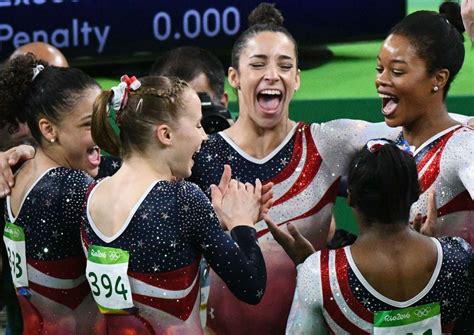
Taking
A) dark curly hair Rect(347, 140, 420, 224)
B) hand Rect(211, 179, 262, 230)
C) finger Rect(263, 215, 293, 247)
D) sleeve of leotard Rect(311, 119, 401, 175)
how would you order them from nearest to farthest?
dark curly hair Rect(347, 140, 420, 224), hand Rect(211, 179, 262, 230), finger Rect(263, 215, 293, 247), sleeve of leotard Rect(311, 119, 401, 175)

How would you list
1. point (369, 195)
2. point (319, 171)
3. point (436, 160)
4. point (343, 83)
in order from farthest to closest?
point (343, 83) < point (319, 171) < point (436, 160) < point (369, 195)

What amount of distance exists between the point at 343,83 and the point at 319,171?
2.21 metres

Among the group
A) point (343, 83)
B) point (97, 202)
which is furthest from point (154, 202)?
point (343, 83)

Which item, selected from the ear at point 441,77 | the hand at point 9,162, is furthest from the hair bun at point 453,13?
the hand at point 9,162

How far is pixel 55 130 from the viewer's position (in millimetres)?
3346

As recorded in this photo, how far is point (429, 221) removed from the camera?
127 inches

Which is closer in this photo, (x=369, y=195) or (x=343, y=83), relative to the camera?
(x=369, y=195)

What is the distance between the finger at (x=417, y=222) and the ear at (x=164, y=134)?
760mm

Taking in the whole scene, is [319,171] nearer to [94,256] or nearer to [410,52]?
[410,52]

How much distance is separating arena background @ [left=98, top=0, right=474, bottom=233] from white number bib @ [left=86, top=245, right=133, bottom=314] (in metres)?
2.54

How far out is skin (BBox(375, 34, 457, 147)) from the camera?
3.37 meters

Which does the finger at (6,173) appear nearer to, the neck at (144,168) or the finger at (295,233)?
the neck at (144,168)

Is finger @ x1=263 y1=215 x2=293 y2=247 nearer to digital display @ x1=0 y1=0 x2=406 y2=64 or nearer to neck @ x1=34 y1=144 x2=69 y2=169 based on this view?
neck @ x1=34 y1=144 x2=69 y2=169

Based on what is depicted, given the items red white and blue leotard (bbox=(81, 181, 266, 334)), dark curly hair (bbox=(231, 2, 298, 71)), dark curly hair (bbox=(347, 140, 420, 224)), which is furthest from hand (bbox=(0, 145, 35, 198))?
dark curly hair (bbox=(347, 140, 420, 224))
